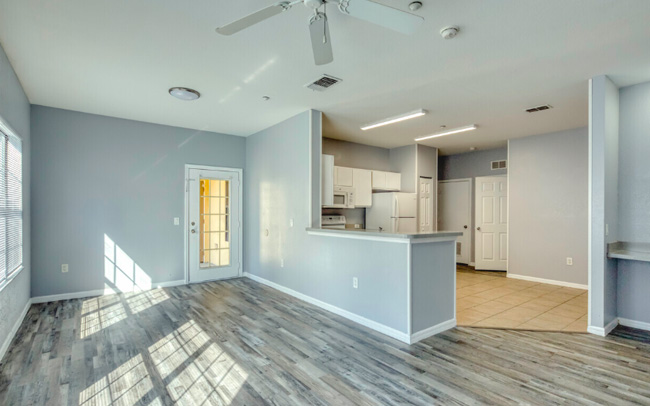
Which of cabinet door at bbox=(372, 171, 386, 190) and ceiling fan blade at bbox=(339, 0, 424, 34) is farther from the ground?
ceiling fan blade at bbox=(339, 0, 424, 34)

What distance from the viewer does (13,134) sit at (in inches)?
130

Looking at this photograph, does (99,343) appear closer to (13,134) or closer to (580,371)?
(13,134)

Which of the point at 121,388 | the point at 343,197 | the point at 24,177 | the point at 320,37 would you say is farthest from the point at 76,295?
the point at 320,37

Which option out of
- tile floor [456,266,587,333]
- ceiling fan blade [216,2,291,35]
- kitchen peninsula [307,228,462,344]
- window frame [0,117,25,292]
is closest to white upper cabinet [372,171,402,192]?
tile floor [456,266,587,333]

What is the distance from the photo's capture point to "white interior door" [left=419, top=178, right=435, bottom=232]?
6984mm

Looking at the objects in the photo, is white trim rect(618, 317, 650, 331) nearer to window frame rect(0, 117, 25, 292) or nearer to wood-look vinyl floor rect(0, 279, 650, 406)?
wood-look vinyl floor rect(0, 279, 650, 406)

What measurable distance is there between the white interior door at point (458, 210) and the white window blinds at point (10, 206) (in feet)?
24.7

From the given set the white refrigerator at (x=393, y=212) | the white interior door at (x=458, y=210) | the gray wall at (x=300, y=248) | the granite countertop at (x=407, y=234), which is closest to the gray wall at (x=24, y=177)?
the gray wall at (x=300, y=248)

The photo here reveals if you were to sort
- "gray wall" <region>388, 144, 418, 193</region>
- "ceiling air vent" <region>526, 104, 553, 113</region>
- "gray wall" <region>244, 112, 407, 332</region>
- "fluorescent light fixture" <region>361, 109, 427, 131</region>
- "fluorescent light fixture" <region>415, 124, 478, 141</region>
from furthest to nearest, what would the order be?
1. "gray wall" <region>388, 144, 418, 193</region>
2. "fluorescent light fixture" <region>415, 124, 478, 141</region>
3. "fluorescent light fixture" <region>361, 109, 427, 131</region>
4. "ceiling air vent" <region>526, 104, 553, 113</region>
5. "gray wall" <region>244, 112, 407, 332</region>

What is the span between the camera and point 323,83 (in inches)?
140

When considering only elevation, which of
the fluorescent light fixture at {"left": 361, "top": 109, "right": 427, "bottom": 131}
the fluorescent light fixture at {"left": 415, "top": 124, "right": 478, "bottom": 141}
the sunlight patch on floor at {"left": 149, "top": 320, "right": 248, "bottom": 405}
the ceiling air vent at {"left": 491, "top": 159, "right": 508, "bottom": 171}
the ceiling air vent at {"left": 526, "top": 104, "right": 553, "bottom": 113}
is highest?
Answer: the ceiling air vent at {"left": 526, "top": 104, "right": 553, "bottom": 113}

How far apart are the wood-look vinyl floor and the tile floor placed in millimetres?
323

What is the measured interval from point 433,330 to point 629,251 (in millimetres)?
2230

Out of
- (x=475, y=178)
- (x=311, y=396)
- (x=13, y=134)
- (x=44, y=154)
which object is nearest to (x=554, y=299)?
(x=475, y=178)
